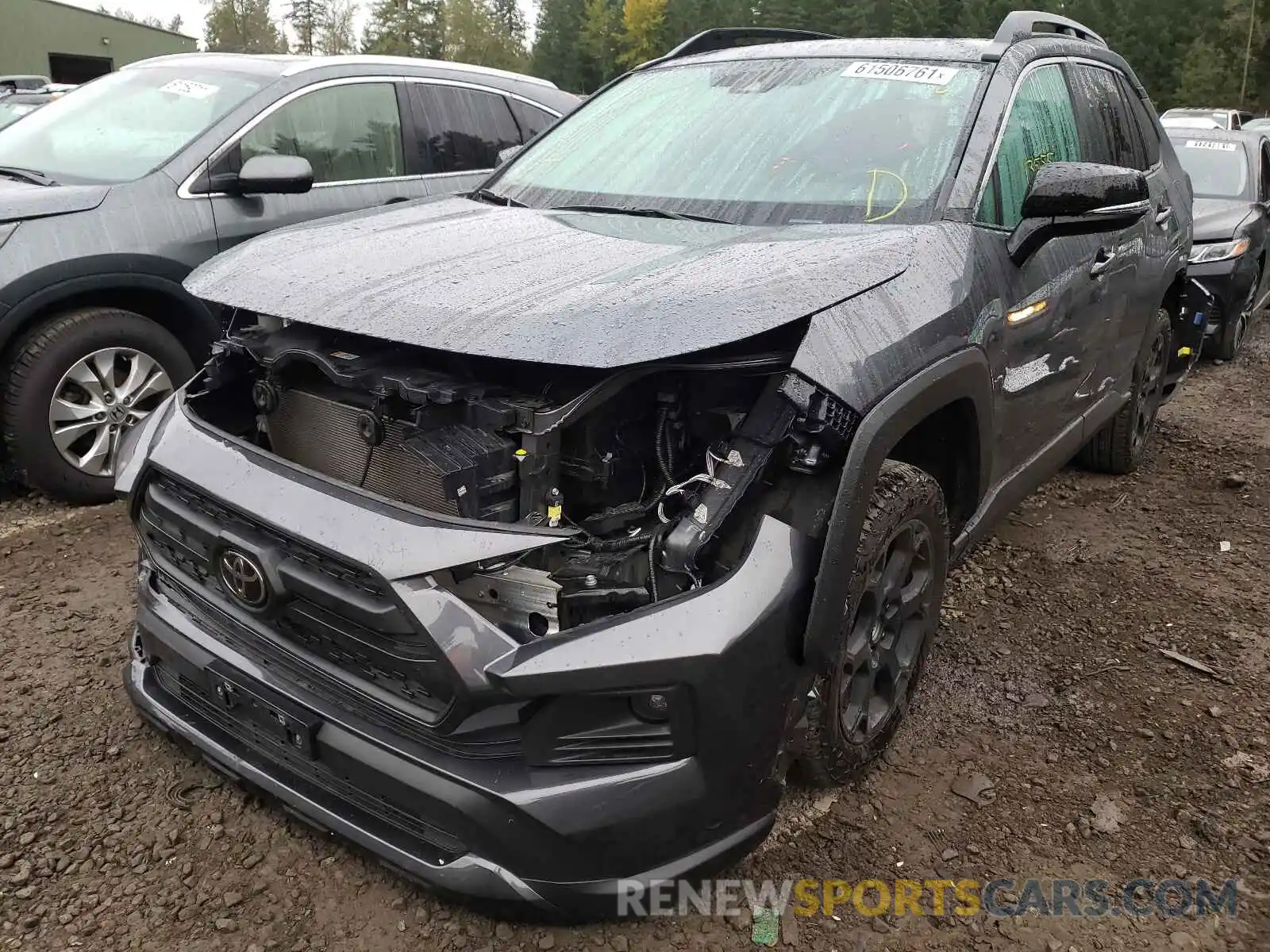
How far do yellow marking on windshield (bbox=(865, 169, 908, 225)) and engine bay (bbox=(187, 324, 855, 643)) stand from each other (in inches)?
34.0

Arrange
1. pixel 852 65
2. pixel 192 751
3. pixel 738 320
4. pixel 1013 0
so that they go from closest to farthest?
pixel 738 320 → pixel 192 751 → pixel 852 65 → pixel 1013 0

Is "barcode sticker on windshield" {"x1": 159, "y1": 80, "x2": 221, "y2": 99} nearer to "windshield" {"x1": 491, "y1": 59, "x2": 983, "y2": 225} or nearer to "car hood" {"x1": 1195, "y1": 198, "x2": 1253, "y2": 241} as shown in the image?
"windshield" {"x1": 491, "y1": 59, "x2": 983, "y2": 225}

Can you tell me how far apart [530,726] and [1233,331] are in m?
7.76

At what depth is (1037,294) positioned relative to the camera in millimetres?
2863

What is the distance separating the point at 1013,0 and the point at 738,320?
→ 4876 centimetres

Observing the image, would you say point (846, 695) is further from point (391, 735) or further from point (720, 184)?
point (720, 184)

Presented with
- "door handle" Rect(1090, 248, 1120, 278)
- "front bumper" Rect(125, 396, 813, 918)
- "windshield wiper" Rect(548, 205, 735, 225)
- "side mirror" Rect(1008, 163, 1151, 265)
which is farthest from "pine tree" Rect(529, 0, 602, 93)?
"front bumper" Rect(125, 396, 813, 918)

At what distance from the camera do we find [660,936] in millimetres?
2090

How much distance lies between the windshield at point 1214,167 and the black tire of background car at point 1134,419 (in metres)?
3.81

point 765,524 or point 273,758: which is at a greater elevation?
point 765,524

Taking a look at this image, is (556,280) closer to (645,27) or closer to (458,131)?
(458,131)

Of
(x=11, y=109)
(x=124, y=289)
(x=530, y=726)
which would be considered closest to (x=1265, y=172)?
(x=124, y=289)

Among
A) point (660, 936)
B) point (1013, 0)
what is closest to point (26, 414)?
point (660, 936)

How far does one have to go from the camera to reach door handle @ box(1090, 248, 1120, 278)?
3.32 m
